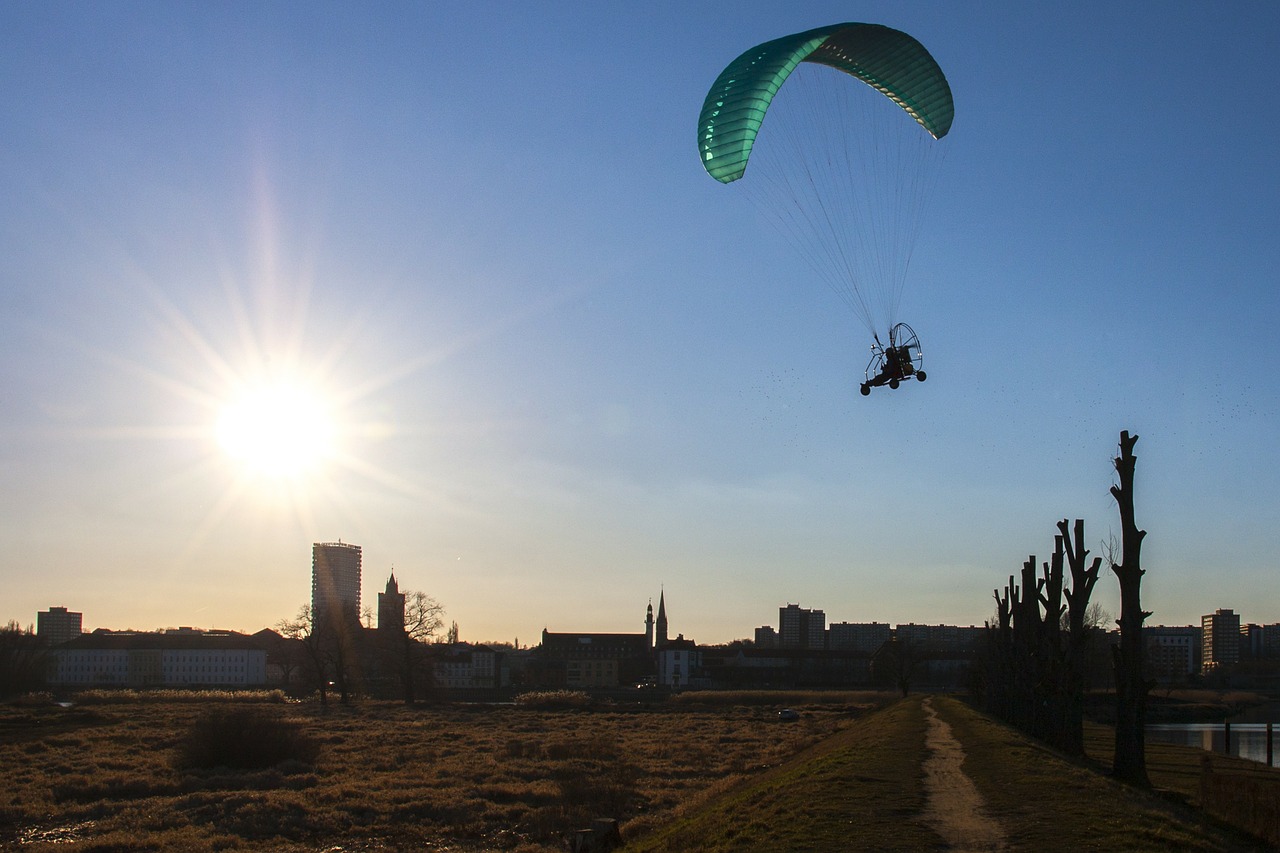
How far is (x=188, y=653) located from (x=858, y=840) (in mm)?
146815

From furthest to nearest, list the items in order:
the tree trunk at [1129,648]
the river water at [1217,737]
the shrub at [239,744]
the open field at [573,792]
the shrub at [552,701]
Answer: the shrub at [552,701], the river water at [1217,737], the shrub at [239,744], the tree trunk at [1129,648], the open field at [573,792]

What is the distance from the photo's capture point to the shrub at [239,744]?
35125 mm

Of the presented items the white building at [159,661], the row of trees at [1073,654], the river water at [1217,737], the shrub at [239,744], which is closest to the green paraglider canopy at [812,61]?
the row of trees at [1073,654]

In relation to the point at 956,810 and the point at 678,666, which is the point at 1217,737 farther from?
the point at 678,666

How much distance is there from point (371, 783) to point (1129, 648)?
20.5 meters

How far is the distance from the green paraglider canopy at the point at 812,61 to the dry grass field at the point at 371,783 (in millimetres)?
14841

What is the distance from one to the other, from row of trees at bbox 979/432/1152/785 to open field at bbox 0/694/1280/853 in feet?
4.74

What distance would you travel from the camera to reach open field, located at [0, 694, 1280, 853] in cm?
1538

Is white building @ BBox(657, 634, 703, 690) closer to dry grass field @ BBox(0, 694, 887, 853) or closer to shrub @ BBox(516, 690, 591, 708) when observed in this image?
shrub @ BBox(516, 690, 591, 708)

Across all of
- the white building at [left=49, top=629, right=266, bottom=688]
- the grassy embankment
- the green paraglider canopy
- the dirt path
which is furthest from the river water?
the white building at [left=49, top=629, right=266, bottom=688]

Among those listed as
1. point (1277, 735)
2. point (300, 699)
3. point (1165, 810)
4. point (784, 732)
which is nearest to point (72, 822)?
point (1165, 810)

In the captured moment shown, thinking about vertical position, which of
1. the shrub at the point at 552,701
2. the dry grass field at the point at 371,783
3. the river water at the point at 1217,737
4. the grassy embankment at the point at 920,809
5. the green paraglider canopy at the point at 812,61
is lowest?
the shrub at the point at 552,701

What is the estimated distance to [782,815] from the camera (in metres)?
16.5

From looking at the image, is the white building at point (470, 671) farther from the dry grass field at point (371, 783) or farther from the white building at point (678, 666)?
the dry grass field at point (371, 783)
